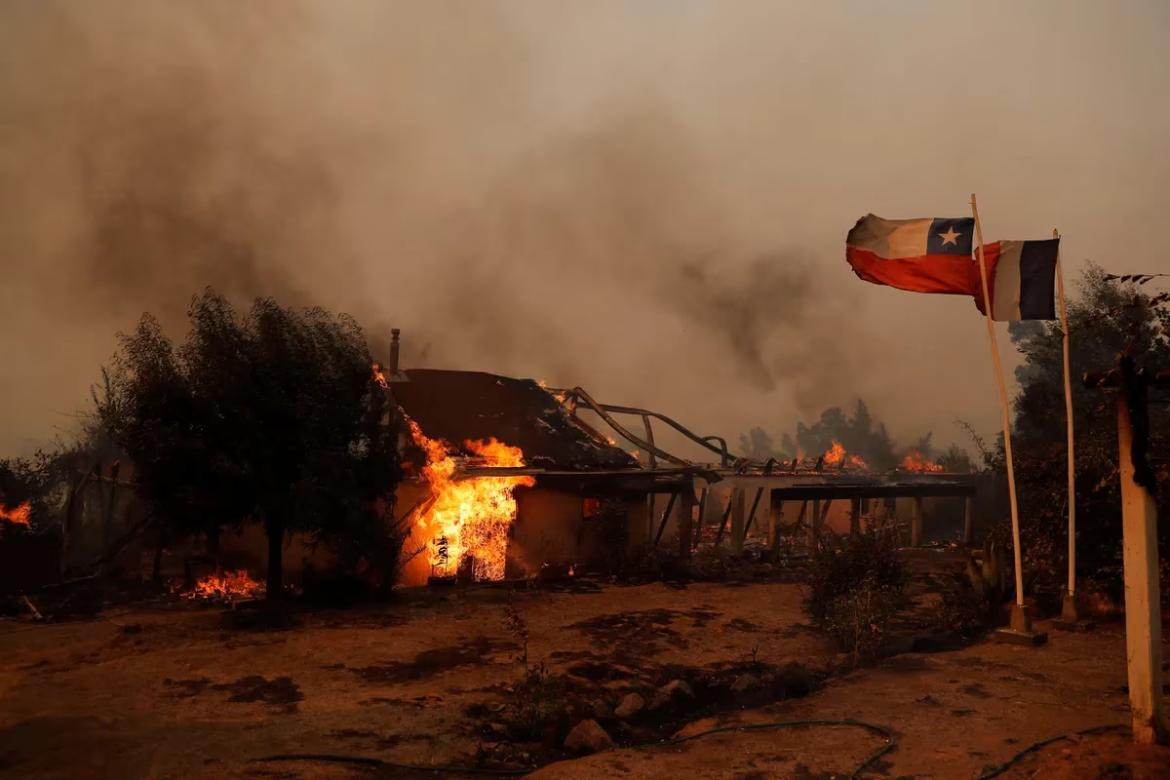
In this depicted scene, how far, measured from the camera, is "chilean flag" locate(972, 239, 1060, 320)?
10656 millimetres

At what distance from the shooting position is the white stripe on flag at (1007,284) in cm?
1086

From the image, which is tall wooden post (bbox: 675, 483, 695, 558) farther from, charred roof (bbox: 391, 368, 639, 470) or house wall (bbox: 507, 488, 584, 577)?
house wall (bbox: 507, 488, 584, 577)

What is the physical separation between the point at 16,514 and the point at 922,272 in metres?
21.8

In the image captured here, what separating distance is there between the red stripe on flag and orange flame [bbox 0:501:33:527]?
2037 centimetres

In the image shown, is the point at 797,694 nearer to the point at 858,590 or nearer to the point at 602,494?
the point at 858,590

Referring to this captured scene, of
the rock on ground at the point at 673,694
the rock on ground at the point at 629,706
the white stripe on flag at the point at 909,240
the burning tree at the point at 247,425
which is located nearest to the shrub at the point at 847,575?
the rock on ground at the point at 673,694

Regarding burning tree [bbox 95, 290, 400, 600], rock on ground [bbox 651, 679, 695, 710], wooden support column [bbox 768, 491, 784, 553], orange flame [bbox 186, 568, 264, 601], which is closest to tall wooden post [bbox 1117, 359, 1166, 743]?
rock on ground [bbox 651, 679, 695, 710]

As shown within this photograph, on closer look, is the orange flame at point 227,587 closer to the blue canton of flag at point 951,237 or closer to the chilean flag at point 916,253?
the chilean flag at point 916,253

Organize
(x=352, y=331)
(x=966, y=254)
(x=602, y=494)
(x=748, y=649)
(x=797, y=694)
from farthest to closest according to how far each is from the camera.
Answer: (x=602, y=494) < (x=352, y=331) < (x=748, y=649) < (x=966, y=254) < (x=797, y=694)

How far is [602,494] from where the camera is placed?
20.9 m

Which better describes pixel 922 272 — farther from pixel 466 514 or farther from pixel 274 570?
pixel 274 570

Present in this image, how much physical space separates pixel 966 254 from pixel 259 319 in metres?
13.2

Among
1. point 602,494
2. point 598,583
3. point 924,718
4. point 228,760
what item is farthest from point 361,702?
point 602,494

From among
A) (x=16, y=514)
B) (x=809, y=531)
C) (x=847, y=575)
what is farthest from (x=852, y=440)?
(x=16, y=514)
